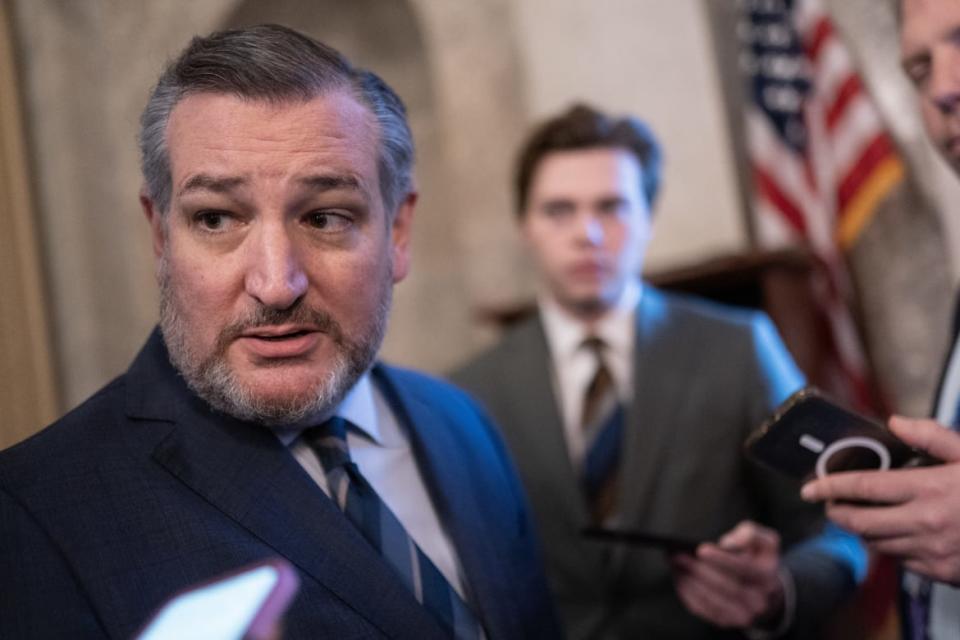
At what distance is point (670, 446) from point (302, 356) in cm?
143

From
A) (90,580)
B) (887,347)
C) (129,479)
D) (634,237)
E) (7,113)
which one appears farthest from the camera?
(887,347)

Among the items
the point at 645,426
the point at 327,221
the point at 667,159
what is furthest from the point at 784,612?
the point at 667,159

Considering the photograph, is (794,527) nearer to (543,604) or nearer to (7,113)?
(543,604)

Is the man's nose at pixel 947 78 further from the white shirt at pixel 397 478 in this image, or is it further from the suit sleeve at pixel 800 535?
the white shirt at pixel 397 478

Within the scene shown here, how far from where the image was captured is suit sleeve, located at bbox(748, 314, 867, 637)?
239cm

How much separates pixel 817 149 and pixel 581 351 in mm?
1939

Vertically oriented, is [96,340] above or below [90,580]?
above

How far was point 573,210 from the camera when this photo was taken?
10.3 ft

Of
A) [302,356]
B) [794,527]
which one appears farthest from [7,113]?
[794,527]

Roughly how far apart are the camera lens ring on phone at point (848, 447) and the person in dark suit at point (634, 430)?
450 mm

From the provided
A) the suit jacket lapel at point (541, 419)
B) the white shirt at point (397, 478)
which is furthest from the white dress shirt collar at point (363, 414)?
the suit jacket lapel at point (541, 419)

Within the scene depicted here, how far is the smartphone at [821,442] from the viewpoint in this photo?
170 centimetres

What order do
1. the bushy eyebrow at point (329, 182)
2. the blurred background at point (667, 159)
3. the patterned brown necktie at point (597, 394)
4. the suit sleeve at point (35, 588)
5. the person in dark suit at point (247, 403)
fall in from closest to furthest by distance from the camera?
the suit sleeve at point (35, 588) < the person in dark suit at point (247, 403) < the bushy eyebrow at point (329, 182) < the patterned brown necktie at point (597, 394) < the blurred background at point (667, 159)

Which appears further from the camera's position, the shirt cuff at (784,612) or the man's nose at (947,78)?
the shirt cuff at (784,612)
